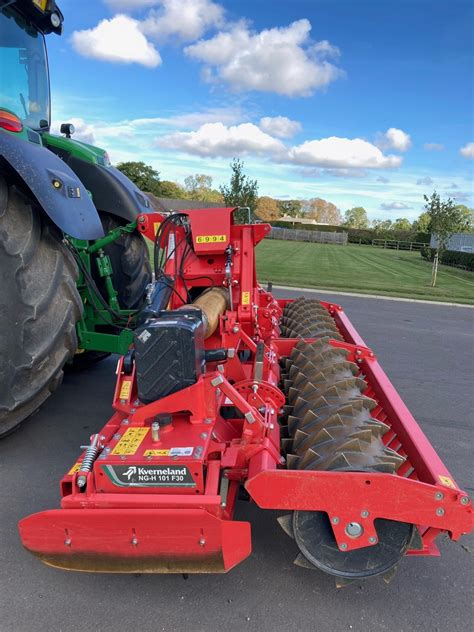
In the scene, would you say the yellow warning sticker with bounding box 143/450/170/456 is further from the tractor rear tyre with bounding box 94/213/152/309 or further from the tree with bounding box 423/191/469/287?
the tree with bounding box 423/191/469/287

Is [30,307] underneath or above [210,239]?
underneath

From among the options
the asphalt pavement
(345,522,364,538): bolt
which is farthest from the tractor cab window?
(345,522,364,538): bolt

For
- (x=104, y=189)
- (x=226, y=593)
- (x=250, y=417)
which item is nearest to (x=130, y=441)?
(x=250, y=417)

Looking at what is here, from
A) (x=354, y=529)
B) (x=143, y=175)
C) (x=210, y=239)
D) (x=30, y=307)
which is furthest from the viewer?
(x=143, y=175)

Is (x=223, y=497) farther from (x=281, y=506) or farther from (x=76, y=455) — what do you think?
(x=76, y=455)

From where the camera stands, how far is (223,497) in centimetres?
215

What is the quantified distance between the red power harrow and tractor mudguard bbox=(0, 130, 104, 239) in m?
0.70

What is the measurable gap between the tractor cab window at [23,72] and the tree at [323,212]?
129 m

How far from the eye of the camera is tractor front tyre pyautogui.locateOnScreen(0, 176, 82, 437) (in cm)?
275

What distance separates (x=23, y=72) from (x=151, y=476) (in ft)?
11.1

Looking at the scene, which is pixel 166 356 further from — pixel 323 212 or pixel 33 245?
pixel 323 212

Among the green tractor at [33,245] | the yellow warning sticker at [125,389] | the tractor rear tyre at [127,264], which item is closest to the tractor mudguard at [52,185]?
the green tractor at [33,245]

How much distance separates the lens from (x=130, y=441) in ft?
7.34

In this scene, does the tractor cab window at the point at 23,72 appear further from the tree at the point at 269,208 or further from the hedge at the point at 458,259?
the tree at the point at 269,208
